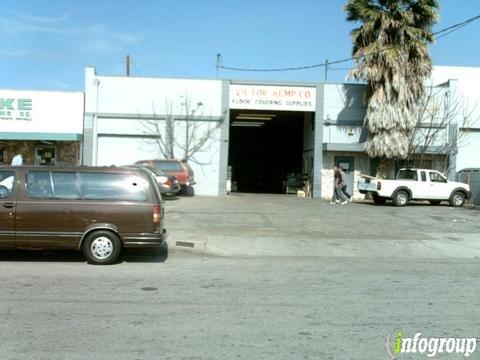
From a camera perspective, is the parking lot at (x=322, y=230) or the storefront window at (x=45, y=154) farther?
the storefront window at (x=45, y=154)

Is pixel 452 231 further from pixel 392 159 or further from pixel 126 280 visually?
pixel 392 159

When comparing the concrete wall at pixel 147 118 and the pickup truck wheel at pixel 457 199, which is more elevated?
the concrete wall at pixel 147 118

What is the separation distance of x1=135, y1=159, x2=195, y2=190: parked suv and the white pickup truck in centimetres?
Result: 796

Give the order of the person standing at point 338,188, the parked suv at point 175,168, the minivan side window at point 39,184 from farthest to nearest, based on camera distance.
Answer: the parked suv at point 175,168
the person standing at point 338,188
the minivan side window at point 39,184

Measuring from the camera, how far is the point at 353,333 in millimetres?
5926

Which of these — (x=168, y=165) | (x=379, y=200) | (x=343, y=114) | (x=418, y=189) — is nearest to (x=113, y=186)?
(x=168, y=165)

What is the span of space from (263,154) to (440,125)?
19.3 m

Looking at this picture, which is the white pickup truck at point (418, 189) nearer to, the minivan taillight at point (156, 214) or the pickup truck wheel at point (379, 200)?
the pickup truck wheel at point (379, 200)

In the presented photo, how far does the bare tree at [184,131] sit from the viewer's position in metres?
27.8

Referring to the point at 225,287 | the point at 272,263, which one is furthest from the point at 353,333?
the point at 272,263

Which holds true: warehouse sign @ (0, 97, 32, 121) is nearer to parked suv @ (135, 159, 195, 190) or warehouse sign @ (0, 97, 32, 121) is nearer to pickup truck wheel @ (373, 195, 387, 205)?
parked suv @ (135, 159, 195, 190)

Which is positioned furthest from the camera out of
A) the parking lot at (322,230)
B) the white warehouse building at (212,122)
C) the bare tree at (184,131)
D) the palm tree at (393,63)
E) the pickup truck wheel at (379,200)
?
the bare tree at (184,131)

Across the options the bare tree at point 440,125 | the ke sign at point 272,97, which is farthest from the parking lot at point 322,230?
the ke sign at point 272,97

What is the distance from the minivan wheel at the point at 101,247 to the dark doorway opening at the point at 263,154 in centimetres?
2798
